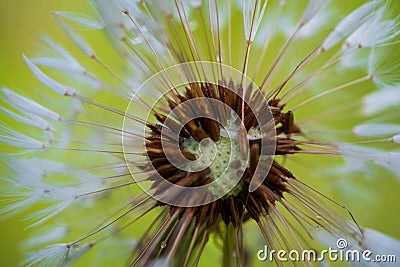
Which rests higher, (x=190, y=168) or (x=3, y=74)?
(x=3, y=74)

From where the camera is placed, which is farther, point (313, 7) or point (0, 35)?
point (0, 35)

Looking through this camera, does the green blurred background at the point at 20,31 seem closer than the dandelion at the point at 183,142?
No

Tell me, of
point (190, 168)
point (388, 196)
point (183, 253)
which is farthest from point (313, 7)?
point (388, 196)

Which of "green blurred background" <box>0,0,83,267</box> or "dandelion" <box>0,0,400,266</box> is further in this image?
"green blurred background" <box>0,0,83,267</box>

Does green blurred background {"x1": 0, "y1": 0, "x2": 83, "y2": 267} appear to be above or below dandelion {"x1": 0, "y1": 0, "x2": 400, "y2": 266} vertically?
above

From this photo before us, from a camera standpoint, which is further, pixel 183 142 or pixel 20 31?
pixel 20 31

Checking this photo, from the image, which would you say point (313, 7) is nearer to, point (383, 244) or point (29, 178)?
point (383, 244)

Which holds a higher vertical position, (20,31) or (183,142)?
(20,31)

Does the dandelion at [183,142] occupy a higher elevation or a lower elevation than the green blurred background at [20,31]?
lower
